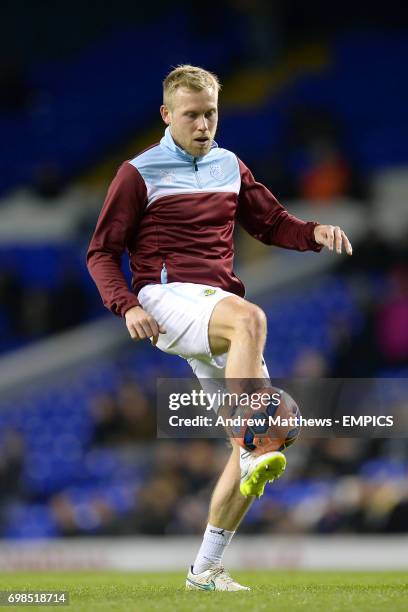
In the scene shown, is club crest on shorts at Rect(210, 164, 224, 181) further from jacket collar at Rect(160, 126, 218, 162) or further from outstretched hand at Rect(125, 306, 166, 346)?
outstretched hand at Rect(125, 306, 166, 346)

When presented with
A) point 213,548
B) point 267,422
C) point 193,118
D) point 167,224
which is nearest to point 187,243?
point 167,224

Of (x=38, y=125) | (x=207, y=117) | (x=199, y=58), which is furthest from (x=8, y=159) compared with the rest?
(x=207, y=117)

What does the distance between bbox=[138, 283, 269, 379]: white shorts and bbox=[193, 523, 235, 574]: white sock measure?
815 mm

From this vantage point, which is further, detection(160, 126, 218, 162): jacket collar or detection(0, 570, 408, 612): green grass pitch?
detection(160, 126, 218, 162): jacket collar

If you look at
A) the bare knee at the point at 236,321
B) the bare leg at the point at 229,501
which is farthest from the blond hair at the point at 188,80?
the bare leg at the point at 229,501

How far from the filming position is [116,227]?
20.7ft

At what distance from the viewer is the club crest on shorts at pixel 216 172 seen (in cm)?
656

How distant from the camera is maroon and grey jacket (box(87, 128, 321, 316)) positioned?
6.31m

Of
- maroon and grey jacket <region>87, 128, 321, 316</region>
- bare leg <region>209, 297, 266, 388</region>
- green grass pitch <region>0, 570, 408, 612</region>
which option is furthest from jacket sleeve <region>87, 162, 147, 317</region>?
green grass pitch <region>0, 570, 408, 612</region>

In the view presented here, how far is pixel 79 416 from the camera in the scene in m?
15.5

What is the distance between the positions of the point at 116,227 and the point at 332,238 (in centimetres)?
109

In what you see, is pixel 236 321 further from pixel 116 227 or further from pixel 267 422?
pixel 116 227

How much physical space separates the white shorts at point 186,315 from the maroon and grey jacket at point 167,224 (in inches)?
3.2

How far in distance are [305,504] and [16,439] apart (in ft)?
12.4
